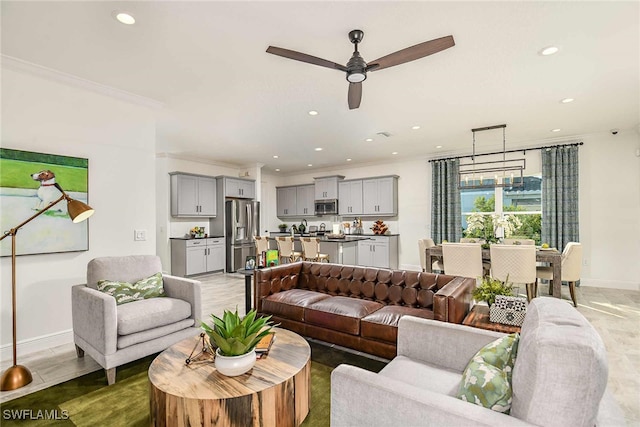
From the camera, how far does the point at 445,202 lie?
689cm

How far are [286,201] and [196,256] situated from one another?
3.45 metres

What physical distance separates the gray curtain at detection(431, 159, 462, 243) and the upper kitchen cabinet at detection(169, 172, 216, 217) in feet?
17.0

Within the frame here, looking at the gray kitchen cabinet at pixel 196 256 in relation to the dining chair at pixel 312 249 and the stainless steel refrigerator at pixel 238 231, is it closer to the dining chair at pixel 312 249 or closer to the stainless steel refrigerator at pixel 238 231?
the stainless steel refrigerator at pixel 238 231

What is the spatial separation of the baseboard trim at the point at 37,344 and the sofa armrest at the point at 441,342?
341 cm

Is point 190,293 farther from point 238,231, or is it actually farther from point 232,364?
point 238,231

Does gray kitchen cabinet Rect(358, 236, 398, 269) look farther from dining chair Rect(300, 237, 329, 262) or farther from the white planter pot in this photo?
the white planter pot

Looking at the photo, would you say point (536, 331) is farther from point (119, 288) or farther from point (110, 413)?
point (119, 288)

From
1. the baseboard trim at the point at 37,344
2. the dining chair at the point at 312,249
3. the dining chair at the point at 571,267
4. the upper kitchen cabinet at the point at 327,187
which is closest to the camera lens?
the baseboard trim at the point at 37,344

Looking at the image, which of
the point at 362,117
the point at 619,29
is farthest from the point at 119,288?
the point at 619,29

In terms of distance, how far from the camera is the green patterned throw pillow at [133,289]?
2793 mm

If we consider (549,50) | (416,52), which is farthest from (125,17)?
(549,50)

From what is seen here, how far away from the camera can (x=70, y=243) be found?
3262 millimetres

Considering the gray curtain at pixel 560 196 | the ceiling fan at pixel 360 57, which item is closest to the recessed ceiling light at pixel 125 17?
the ceiling fan at pixel 360 57

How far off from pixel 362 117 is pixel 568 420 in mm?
4179
